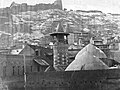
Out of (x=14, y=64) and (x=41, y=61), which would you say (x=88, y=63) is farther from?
(x=41, y=61)

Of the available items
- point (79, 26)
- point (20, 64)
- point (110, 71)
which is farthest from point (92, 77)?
point (79, 26)

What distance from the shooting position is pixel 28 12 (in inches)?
5177

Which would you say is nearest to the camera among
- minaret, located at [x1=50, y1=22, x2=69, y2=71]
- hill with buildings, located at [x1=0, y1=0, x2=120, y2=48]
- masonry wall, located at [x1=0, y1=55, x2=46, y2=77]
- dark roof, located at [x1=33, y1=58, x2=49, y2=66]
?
minaret, located at [x1=50, y1=22, x2=69, y2=71]

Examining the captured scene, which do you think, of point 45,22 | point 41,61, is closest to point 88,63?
point 41,61

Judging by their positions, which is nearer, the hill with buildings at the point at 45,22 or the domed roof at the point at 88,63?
the domed roof at the point at 88,63

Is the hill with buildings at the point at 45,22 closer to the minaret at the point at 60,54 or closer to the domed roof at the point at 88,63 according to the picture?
the minaret at the point at 60,54

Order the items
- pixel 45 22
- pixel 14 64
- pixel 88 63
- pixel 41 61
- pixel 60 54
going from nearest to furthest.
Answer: pixel 88 63, pixel 60 54, pixel 14 64, pixel 41 61, pixel 45 22

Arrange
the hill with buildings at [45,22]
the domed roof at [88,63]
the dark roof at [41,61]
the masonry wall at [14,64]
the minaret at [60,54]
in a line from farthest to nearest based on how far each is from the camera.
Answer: the hill with buildings at [45,22] < the dark roof at [41,61] < the masonry wall at [14,64] < the minaret at [60,54] < the domed roof at [88,63]

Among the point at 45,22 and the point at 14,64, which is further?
the point at 45,22

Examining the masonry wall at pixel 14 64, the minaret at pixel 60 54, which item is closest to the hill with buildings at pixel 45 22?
the masonry wall at pixel 14 64

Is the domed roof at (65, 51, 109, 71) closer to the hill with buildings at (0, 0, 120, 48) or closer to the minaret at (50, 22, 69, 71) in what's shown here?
the minaret at (50, 22, 69, 71)

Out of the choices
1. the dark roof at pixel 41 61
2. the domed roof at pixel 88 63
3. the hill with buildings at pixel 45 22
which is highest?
the hill with buildings at pixel 45 22

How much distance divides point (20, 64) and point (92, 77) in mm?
11961

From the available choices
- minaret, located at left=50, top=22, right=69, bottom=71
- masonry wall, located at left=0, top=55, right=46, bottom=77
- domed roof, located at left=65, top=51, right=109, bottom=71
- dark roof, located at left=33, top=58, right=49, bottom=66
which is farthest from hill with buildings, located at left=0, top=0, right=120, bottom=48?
domed roof, located at left=65, top=51, right=109, bottom=71
